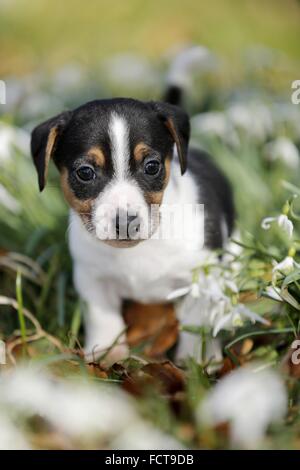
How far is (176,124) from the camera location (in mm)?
4047

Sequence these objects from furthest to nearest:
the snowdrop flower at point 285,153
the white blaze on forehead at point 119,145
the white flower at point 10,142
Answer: the snowdrop flower at point 285,153 → the white flower at point 10,142 → the white blaze on forehead at point 119,145

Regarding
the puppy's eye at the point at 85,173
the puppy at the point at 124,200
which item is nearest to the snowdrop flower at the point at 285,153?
the puppy at the point at 124,200

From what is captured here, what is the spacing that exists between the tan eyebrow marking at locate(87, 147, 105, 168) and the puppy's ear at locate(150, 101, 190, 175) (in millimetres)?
448

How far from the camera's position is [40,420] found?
3.32 metres

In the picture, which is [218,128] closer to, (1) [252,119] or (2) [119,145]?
(1) [252,119]

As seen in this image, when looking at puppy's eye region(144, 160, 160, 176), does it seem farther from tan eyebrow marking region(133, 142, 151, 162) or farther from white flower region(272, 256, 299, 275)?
white flower region(272, 256, 299, 275)

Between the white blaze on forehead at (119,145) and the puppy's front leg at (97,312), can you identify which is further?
the puppy's front leg at (97,312)

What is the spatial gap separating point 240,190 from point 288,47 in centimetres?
426

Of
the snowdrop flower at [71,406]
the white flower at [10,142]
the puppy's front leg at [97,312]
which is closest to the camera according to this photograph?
the snowdrop flower at [71,406]

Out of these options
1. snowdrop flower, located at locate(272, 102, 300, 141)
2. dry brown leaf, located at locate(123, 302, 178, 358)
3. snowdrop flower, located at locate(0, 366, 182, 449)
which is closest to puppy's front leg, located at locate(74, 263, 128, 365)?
dry brown leaf, located at locate(123, 302, 178, 358)

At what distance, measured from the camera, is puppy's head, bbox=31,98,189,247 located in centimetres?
377

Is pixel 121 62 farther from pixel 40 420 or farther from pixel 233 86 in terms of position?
pixel 40 420

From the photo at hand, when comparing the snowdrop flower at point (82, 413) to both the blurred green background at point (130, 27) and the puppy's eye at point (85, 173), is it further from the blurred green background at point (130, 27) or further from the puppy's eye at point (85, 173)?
the blurred green background at point (130, 27)

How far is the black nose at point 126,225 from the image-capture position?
3.69 meters
